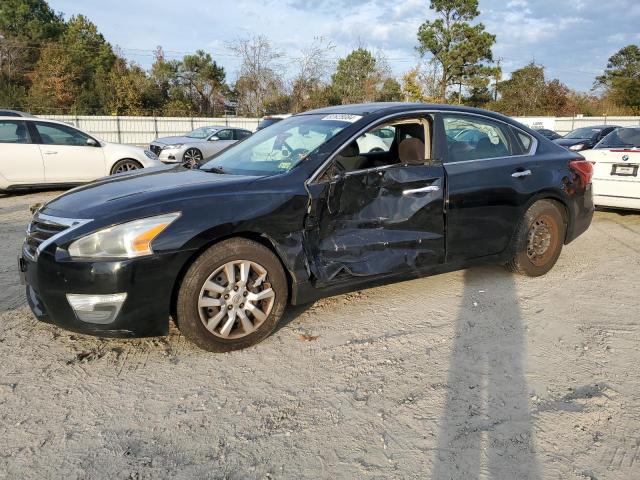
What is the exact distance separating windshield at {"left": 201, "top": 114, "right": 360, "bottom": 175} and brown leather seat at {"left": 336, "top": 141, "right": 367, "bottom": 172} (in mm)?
156

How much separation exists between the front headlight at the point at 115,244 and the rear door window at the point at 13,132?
7.55m

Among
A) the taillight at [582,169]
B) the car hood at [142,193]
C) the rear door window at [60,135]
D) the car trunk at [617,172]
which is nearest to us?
the car hood at [142,193]

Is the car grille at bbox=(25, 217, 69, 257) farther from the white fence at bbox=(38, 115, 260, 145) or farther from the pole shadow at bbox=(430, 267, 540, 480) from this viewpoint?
the white fence at bbox=(38, 115, 260, 145)

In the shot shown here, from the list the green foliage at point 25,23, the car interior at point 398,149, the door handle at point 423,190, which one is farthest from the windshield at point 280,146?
the green foliage at point 25,23

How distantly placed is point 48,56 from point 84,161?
111 feet

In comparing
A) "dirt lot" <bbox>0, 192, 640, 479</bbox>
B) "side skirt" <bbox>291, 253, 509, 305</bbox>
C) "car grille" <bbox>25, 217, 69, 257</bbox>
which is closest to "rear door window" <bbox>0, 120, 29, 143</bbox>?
"dirt lot" <bbox>0, 192, 640, 479</bbox>

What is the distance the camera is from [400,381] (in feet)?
9.96

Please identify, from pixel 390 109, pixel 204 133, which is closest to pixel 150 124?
pixel 204 133

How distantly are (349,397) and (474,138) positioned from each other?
2.64m

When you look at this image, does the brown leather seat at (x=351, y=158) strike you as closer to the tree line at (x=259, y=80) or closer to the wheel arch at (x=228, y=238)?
the wheel arch at (x=228, y=238)

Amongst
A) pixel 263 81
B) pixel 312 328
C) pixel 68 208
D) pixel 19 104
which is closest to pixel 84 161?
pixel 68 208

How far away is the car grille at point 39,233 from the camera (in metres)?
3.16

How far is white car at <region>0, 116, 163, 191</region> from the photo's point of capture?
9.07m

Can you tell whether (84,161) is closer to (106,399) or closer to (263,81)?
(106,399)
